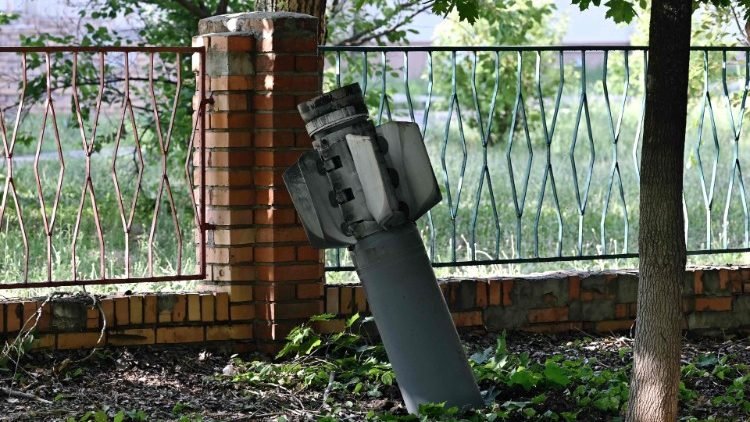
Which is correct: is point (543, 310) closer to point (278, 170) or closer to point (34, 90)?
point (278, 170)

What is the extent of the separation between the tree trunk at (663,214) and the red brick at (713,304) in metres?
2.09

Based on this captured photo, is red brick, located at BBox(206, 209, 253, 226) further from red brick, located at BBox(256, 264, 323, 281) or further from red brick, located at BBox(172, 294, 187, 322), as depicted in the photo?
red brick, located at BBox(172, 294, 187, 322)

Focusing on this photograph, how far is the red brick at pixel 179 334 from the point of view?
508cm

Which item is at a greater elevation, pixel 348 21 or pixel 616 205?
pixel 348 21

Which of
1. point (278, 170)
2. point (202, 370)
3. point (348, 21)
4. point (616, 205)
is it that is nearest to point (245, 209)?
point (278, 170)

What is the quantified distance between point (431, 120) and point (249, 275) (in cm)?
1293

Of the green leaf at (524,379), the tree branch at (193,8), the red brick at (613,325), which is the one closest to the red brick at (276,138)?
the green leaf at (524,379)

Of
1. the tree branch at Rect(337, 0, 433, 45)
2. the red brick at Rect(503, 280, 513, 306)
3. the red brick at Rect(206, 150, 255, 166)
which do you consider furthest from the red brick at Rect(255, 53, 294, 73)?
the tree branch at Rect(337, 0, 433, 45)

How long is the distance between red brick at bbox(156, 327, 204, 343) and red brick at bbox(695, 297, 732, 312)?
2486mm

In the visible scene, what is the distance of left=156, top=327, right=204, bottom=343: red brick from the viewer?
5078 mm

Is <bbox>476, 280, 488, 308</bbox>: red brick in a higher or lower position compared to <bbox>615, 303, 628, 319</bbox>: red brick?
higher

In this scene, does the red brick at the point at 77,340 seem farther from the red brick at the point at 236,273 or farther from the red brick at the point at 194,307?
the red brick at the point at 236,273

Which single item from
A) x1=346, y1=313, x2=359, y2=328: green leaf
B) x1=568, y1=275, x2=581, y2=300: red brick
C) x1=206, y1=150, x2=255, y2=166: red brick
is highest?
x1=206, y1=150, x2=255, y2=166: red brick

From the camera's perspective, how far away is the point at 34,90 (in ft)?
26.1
